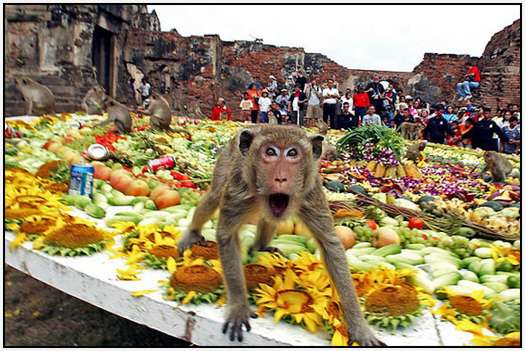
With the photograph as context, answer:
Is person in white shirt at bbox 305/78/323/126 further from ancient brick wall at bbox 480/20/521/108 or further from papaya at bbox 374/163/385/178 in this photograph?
papaya at bbox 374/163/385/178

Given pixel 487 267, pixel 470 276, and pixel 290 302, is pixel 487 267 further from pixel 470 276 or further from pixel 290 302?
pixel 290 302

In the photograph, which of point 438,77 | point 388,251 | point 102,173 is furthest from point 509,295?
point 438,77

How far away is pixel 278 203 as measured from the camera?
2.54m

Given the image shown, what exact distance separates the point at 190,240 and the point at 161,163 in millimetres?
2703

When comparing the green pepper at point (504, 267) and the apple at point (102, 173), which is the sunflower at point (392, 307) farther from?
A: the apple at point (102, 173)

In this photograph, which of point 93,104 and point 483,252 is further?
point 93,104

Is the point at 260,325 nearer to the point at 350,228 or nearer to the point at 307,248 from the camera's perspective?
the point at 307,248

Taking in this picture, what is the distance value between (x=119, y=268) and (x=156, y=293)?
404 mm

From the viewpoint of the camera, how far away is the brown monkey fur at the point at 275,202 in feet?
8.11

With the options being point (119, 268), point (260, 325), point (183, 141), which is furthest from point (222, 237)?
point (183, 141)

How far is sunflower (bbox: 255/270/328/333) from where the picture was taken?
256 centimetres

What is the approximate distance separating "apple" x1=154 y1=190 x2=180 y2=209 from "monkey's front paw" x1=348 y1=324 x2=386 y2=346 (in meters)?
2.54

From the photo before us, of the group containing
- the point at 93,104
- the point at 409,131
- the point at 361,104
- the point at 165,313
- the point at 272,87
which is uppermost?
the point at 272,87

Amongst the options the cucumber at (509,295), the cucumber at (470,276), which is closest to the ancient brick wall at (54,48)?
the cucumber at (470,276)
